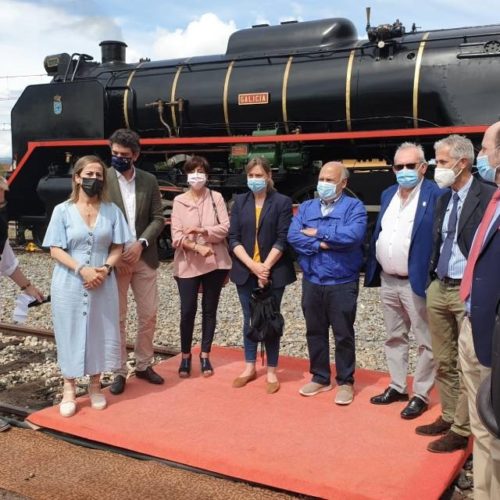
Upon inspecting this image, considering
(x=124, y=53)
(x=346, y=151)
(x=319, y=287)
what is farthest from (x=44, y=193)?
(x=319, y=287)

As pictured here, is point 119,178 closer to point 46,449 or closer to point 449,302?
point 46,449

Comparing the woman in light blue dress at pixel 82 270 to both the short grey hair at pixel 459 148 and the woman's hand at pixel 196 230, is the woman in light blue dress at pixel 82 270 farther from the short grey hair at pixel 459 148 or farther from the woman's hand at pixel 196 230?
the short grey hair at pixel 459 148

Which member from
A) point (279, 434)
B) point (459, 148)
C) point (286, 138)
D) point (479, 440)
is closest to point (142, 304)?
point (279, 434)

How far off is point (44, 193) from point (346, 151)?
5.55 m

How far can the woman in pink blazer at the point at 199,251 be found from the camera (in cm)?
458

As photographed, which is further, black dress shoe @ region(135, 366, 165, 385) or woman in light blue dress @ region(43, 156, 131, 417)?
black dress shoe @ region(135, 366, 165, 385)

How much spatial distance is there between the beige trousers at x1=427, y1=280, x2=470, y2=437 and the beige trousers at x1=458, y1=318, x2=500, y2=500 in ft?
1.77

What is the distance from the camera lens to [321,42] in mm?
9297

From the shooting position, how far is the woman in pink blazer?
458cm

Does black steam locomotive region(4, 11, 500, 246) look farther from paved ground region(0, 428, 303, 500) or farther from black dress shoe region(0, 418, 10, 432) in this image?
black dress shoe region(0, 418, 10, 432)

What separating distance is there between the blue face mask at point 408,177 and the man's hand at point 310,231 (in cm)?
67

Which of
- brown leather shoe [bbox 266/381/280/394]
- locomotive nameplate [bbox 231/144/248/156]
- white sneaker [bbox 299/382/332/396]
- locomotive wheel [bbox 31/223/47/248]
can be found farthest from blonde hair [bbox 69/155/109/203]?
locomotive wheel [bbox 31/223/47/248]

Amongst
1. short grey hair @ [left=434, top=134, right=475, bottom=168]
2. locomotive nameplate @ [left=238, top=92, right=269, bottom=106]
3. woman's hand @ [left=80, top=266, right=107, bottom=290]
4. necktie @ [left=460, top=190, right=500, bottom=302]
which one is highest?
locomotive nameplate @ [left=238, top=92, right=269, bottom=106]

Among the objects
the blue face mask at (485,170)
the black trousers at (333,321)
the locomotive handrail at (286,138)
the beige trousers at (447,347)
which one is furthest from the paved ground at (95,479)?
the locomotive handrail at (286,138)
